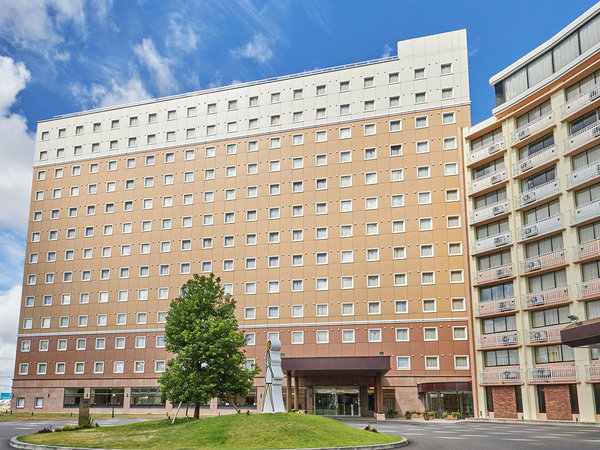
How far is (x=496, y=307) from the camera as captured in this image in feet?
190

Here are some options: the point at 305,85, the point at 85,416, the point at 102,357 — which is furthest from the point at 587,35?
the point at 102,357

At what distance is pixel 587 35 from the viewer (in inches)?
1994

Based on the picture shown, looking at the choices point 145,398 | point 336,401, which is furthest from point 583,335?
point 145,398

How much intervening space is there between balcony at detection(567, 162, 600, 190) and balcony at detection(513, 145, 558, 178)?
2713 mm

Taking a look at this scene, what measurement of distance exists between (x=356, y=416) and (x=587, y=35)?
41.9 meters

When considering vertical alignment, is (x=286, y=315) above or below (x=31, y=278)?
below

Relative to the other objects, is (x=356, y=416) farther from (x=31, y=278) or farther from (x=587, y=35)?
(x=31, y=278)

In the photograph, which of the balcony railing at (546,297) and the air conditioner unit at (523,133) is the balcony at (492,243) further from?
the air conditioner unit at (523,133)

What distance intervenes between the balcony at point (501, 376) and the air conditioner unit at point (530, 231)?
1221 centimetres

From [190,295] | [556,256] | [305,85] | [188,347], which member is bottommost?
[188,347]

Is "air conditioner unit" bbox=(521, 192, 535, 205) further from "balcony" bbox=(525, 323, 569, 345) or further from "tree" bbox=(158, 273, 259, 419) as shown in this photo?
"tree" bbox=(158, 273, 259, 419)

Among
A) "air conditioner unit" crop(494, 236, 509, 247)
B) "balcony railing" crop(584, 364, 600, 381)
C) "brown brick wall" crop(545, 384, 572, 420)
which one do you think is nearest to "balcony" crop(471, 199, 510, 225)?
"air conditioner unit" crop(494, 236, 509, 247)

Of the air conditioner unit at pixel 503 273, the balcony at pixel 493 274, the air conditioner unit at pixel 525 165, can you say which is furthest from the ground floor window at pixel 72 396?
the air conditioner unit at pixel 525 165

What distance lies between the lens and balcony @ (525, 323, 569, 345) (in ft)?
169
